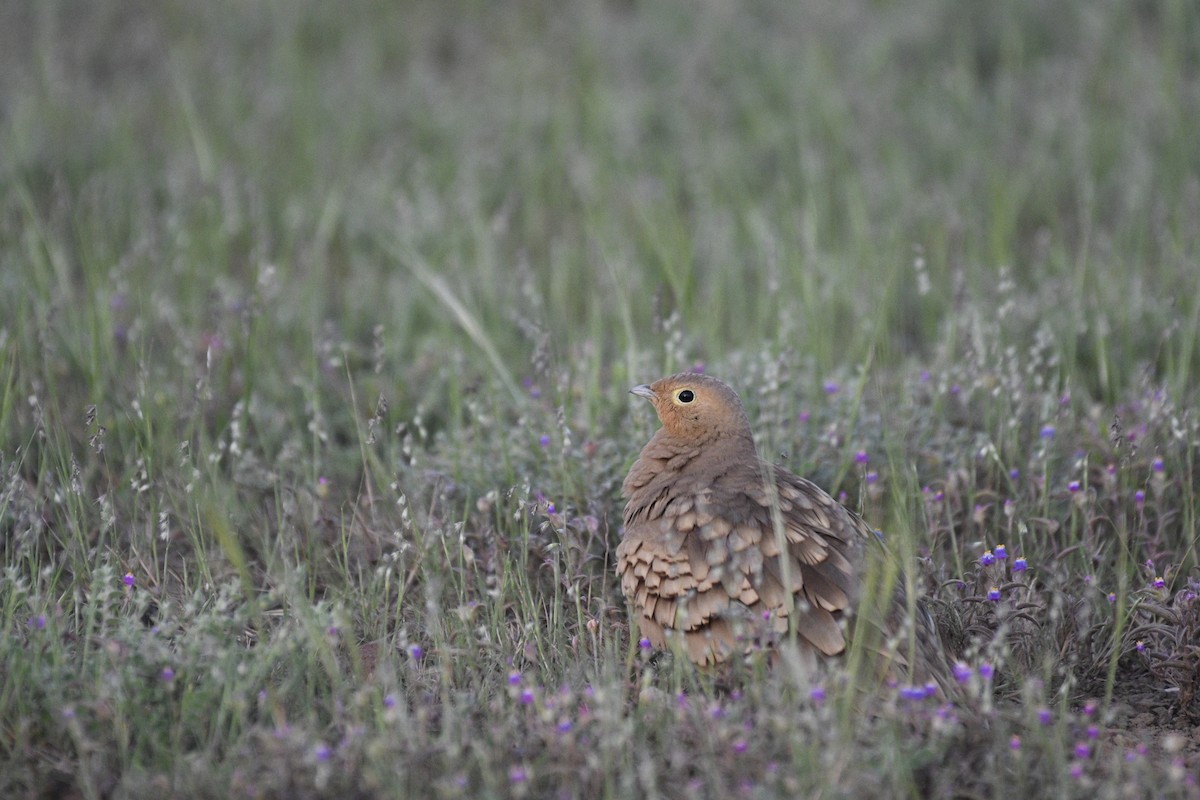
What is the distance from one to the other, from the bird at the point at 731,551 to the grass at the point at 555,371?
154 millimetres

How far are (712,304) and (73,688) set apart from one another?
3279 millimetres

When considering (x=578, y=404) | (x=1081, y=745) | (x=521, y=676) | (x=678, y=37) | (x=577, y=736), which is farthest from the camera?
(x=678, y=37)

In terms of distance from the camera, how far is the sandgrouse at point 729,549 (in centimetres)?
321

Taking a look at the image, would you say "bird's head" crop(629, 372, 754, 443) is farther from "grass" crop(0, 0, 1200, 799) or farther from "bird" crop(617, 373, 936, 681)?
"grass" crop(0, 0, 1200, 799)

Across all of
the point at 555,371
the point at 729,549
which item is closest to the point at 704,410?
the point at 729,549

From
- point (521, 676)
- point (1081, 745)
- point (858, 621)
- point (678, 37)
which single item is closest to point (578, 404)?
point (521, 676)

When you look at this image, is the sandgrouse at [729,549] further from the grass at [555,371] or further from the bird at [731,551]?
the grass at [555,371]

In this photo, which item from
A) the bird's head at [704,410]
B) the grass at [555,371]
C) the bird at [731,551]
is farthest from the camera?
the bird's head at [704,410]

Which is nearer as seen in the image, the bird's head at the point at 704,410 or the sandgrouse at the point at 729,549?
the sandgrouse at the point at 729,549

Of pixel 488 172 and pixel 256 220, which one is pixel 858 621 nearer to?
pixel 256 220

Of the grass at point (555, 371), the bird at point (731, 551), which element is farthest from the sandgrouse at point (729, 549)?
the grass at point (555, 371)

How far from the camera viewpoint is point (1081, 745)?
2863mm

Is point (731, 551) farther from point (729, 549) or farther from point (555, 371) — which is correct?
point (555, 371)

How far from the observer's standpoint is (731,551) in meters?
3.34
